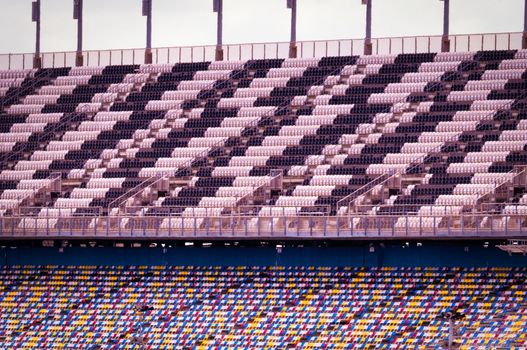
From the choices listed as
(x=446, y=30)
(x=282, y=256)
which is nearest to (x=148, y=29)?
(x=446, y=30)

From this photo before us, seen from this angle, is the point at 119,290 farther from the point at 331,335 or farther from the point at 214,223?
the point at 331,335

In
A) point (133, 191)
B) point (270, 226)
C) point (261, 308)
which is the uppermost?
point (133, 191)

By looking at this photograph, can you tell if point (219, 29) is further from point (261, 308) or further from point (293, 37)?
point (261, 308)

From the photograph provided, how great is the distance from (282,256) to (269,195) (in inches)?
151

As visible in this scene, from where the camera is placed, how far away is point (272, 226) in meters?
60.5

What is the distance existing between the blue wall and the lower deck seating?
373 mm

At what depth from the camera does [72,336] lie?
198ft

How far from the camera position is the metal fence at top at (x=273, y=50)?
71.6 meters

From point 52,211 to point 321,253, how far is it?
1272 cm

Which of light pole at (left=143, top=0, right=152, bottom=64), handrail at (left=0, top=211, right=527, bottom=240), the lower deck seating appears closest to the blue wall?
the lower deck seating

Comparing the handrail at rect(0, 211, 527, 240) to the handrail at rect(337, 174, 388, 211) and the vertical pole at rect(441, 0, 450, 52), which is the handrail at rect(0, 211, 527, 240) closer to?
the handrail at rect(337, 174, 388, 211)

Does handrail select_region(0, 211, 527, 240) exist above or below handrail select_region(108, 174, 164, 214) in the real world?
below

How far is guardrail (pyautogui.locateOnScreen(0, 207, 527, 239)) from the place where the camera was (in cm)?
5756

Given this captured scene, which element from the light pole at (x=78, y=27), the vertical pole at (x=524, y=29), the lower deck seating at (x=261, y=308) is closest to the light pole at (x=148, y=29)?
the light pole at (x=78, y=27)
